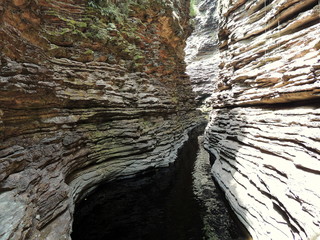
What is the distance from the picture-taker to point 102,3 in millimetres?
12047

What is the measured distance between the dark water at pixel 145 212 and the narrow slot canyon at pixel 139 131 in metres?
0.06

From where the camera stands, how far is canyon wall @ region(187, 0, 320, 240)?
5.11 meters

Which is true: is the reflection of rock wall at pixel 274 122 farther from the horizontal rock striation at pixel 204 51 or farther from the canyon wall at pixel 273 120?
the horizontal rock striation at pixel 204 51

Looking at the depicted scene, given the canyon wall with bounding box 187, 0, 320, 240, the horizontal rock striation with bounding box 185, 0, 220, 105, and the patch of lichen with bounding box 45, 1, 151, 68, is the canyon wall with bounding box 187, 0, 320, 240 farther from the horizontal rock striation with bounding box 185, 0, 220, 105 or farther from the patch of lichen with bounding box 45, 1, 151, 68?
the horizontal rock striation with bounding box 185, 0, 220, 105

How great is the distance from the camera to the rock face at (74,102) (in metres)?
5.89

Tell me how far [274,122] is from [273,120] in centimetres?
13

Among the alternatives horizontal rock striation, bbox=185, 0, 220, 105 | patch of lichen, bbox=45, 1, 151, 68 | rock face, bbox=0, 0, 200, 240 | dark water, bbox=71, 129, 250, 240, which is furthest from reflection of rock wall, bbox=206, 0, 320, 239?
horizontal rock striation, bbox=185, 0, 220, 105

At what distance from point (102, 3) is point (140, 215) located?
13.7 meters

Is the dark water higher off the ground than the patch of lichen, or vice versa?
the patch of lichen

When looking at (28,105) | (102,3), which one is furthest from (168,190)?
(102,3)

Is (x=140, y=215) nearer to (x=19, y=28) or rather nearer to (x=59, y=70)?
(x=59, y=70)

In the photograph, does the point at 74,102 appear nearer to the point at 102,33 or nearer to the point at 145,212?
the point at 102,33

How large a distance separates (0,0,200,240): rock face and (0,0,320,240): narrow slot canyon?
56 mm

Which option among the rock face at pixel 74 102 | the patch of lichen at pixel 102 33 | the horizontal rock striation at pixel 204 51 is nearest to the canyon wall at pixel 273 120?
the rock face at pixel 74 102
